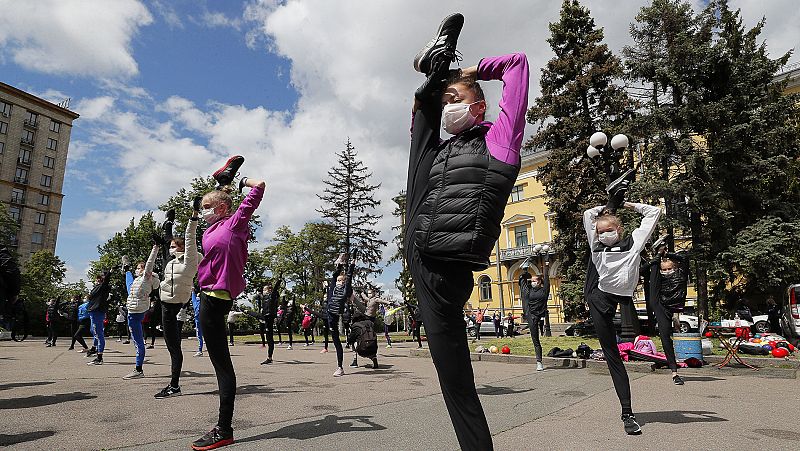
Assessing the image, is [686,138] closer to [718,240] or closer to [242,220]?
[718,240]

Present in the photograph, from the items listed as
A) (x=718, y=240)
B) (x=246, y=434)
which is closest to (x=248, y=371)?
(x=246, y=434)

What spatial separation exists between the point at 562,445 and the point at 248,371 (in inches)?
290

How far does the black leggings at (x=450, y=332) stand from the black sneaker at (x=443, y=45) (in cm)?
92

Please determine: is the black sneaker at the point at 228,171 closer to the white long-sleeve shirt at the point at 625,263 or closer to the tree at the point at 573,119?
the white long-sleeve shirt at the point at 625,263

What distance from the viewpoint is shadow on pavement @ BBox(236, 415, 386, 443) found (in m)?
4.01

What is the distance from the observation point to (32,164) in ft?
232

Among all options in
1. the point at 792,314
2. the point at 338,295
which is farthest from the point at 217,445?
the point at 792,314

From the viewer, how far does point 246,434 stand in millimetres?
4090

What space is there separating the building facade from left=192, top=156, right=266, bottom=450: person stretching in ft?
258

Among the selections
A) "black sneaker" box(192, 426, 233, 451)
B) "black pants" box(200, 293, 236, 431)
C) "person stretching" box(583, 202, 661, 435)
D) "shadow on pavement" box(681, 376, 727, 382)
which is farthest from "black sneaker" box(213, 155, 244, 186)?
"shadow on pavement" box(681, 376, 727, 382)

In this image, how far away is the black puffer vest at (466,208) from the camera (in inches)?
84.0

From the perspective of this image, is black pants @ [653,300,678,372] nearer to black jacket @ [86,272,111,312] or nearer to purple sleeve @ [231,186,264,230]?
purple sleeve @ [231,186,264,230]

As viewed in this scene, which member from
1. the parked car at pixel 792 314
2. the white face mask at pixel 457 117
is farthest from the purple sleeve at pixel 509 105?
the parked car at pixel 792 314

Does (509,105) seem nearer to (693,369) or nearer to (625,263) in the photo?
(625,263)
